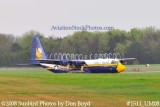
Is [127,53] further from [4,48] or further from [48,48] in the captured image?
[4,48]

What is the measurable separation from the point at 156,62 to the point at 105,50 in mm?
11234

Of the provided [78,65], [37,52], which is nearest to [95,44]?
[37,52]

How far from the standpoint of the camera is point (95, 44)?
107 meters

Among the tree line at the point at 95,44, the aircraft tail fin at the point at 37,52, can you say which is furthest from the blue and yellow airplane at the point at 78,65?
the tree line at the point at 95,44

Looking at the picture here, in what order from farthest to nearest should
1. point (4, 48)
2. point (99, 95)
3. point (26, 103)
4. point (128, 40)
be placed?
point (128, 40) → point (4, 48) → point (99, 95) → point (26, 103)

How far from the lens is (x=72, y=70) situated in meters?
66.8

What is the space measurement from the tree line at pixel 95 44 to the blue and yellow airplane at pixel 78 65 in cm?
2126

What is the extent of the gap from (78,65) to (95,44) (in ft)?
133

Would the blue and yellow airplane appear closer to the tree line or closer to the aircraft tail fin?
the aircraft tail fin

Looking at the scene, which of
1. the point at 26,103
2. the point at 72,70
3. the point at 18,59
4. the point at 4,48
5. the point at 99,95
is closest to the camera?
the point at 26,103

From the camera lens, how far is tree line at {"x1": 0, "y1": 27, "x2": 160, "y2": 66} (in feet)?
328

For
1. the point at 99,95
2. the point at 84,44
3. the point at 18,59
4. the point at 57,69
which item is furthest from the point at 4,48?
the point at 99,95

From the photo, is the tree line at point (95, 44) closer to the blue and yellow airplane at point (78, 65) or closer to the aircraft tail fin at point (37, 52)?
the aircraft tail fin at point (37, 52)

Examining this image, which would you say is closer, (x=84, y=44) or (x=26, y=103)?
(x=26, y=103)
